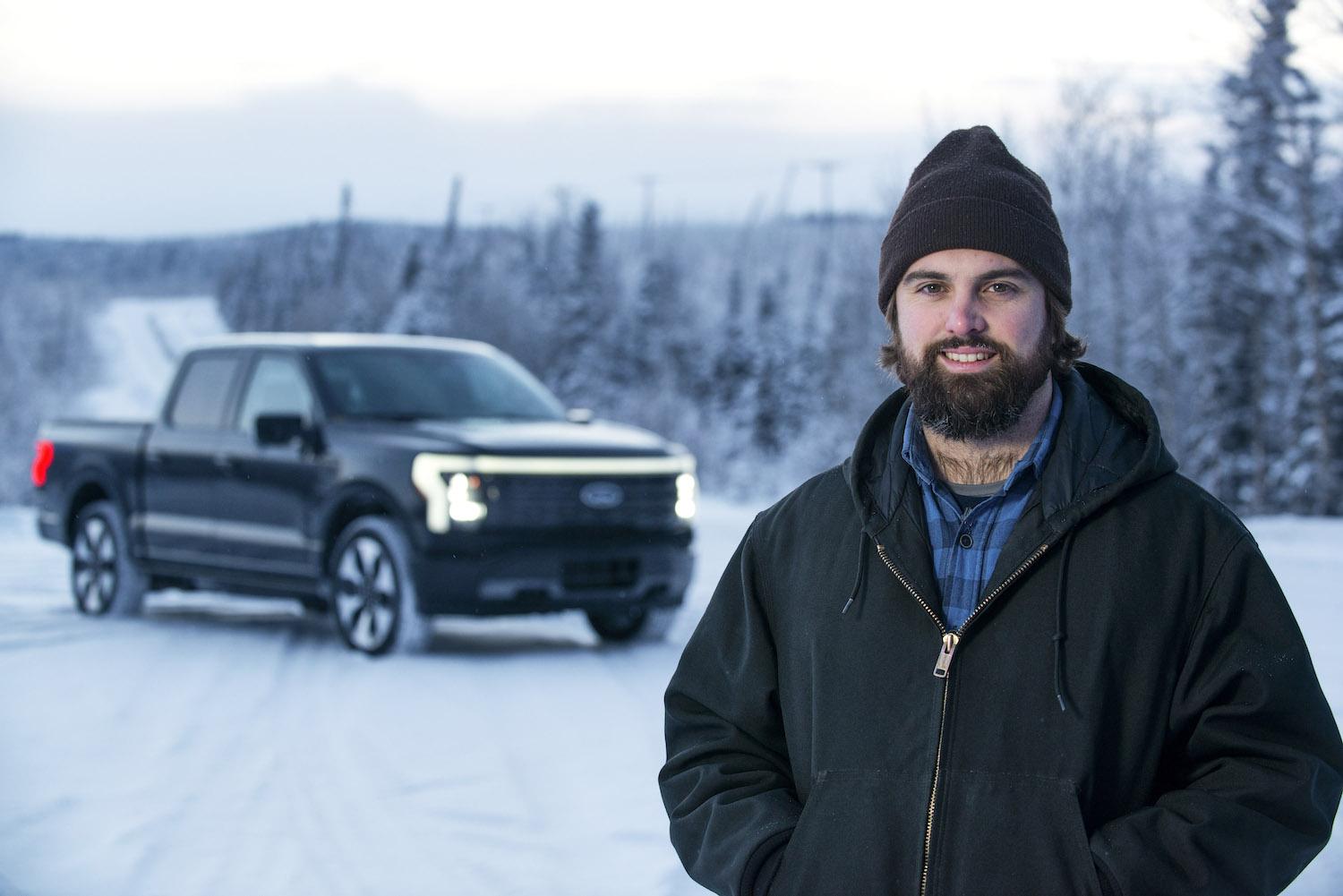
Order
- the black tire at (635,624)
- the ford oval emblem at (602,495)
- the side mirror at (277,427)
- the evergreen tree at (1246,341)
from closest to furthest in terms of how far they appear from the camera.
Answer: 1. the ford oval emblem at (602,495)
2. the side mirror at (277,427)
3. the black tire at (635,624)
4. the evergreen tree at (1246,341)

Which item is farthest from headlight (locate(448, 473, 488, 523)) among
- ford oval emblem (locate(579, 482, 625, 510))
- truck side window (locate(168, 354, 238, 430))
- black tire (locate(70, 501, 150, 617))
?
black tire (locate(70, 501, 150, 617))

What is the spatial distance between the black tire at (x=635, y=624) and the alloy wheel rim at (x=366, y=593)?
46.7 inches

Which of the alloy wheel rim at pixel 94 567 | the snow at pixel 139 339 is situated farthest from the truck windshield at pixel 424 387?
the snow at pixel 139 339

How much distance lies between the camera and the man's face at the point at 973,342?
2547mm

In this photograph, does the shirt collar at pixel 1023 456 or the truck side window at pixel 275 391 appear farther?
the truck side window at pixel 275 391

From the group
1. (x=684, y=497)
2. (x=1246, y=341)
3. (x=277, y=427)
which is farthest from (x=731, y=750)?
(x=1246, y=341)

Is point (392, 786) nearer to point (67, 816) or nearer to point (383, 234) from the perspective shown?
point (67, 816)

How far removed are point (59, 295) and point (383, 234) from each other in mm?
12956

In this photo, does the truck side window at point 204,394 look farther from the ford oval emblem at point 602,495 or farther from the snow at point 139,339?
the snow at point 139,339

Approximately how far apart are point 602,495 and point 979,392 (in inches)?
258

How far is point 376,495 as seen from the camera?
8.95 meters

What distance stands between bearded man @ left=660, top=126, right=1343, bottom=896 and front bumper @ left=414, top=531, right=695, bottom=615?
598 centimetres

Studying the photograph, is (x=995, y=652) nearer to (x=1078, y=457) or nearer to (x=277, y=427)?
(x=1078, y=457)

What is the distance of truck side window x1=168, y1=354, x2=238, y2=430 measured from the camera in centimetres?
1027
